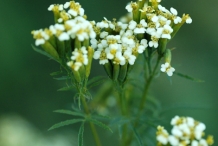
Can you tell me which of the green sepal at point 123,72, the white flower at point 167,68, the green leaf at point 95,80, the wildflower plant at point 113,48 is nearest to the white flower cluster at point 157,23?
the wildflower plant at point 113,48

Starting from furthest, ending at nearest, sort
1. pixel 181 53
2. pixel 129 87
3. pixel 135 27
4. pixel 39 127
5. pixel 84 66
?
pixel 181 53, pixel 39 127, pixel 129 87, pixel 135 27, pixel 84 66

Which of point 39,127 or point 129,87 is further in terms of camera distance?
point 39,127

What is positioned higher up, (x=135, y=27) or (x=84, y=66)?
(x=135, y=27)

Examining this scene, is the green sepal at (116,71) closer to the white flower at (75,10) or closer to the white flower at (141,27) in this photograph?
the white flower at (141,27)

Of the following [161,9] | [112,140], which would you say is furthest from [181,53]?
[161,9]

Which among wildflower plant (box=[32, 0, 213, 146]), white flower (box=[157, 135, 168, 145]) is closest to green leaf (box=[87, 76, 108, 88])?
wildflower plant (box=[32, 0, 213, 146])

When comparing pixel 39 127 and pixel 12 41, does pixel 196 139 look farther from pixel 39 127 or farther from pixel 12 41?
pixel 12 41

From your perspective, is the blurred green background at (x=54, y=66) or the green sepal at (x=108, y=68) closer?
the green sepal at (x=108, y=68)
